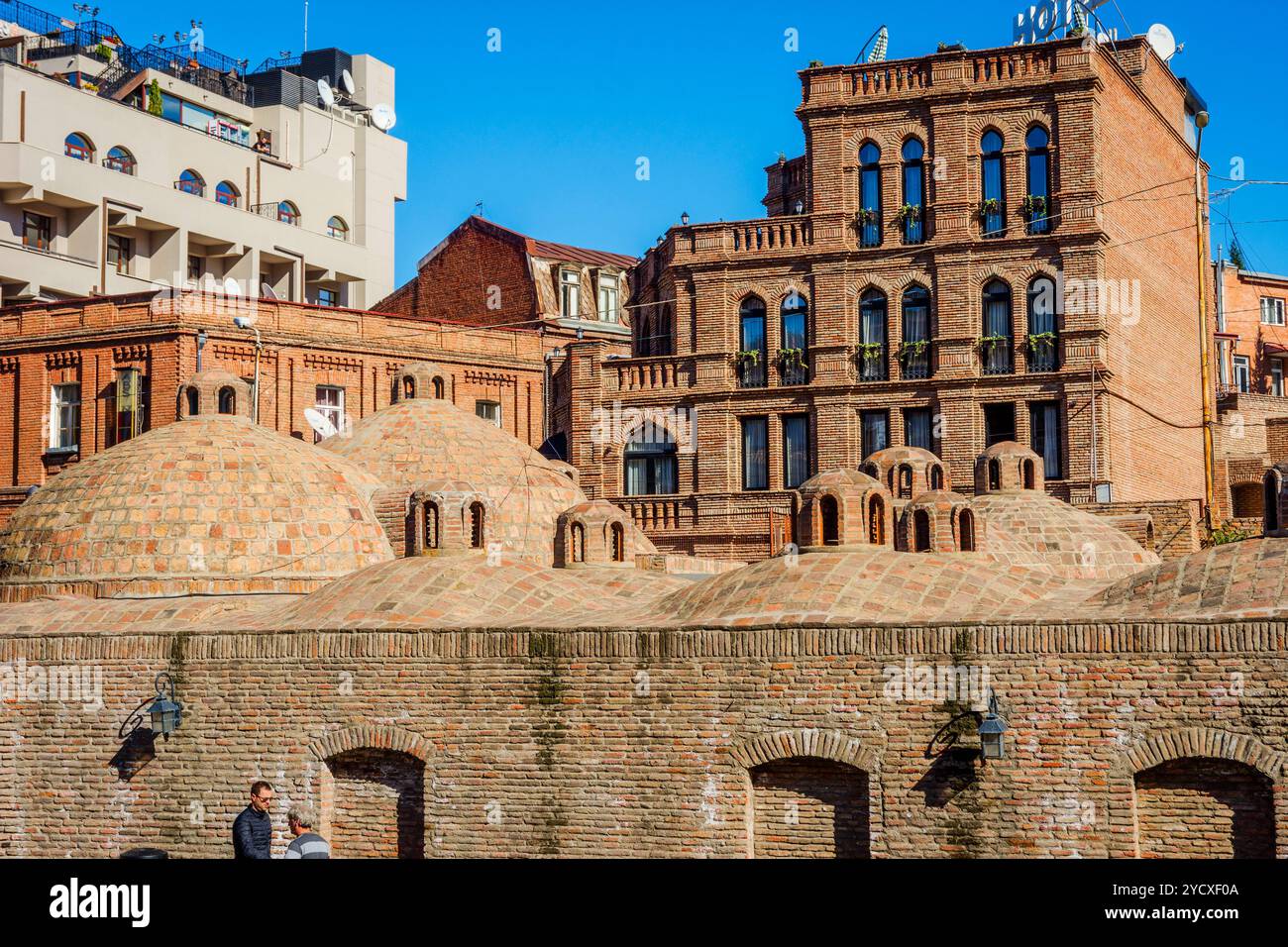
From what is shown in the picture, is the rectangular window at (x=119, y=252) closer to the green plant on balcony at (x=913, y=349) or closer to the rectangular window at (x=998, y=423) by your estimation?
the green plant on balcony at (x=913, y=349)

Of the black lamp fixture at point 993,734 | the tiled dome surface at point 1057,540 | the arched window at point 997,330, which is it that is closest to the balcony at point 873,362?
the arched window at point 997,330

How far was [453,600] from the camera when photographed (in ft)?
75.6

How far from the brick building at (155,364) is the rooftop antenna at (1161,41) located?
17.7 m

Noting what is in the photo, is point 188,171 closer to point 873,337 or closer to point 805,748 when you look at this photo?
point 873,337

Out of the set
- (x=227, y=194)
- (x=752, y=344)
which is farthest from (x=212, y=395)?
(x=227, y=194)

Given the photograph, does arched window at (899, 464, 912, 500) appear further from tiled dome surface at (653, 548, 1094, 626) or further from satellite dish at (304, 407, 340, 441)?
satellite dish at (304, 407, 340, 441)

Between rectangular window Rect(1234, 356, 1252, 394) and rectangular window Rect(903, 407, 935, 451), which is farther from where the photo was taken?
rectangular window Rect(1234, 356, 1252, 394)

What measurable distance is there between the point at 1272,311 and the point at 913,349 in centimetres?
3039

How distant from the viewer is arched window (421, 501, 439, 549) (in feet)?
86.8

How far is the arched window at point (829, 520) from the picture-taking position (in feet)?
74.8

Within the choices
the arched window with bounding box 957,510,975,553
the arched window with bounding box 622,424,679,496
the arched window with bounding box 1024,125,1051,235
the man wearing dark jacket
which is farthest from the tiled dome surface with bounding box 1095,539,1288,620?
the arched window with bounding box 622,424,679,496

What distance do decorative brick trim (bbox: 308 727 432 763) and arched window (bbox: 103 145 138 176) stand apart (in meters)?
34.1

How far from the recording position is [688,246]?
132 feet
